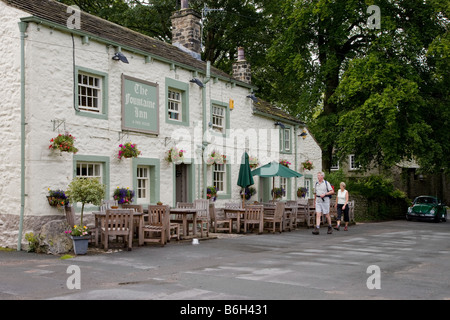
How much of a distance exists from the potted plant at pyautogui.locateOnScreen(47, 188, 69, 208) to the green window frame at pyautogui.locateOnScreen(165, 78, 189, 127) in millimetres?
5215

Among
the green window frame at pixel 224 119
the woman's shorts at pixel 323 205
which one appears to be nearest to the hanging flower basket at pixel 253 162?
the green window frame at pixel 224 119

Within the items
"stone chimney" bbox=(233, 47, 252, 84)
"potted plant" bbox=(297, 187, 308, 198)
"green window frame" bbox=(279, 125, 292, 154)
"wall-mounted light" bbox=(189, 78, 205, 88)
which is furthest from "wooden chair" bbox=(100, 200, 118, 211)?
"potted plant" bbox=(297, 187, 308, 198)

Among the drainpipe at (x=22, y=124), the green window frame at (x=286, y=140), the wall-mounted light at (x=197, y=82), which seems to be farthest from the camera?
the green window frame at (x=286, y=140)

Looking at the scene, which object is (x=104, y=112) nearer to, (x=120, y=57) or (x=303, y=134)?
(x=120, y=57)

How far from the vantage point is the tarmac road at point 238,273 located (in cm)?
697

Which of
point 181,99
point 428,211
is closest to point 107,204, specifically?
point 181,99

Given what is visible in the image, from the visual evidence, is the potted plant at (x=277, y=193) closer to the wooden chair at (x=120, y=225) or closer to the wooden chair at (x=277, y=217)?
the wooden chair at (x=277, y=217)

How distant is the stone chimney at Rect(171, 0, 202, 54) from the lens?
70.1 ft

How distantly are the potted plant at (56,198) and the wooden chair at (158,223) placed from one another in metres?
2.17

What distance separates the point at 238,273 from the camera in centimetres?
874

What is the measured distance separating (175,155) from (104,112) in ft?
10.5

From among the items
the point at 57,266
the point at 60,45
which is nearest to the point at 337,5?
the point at 60,45

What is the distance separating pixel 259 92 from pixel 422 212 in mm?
13631
